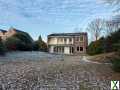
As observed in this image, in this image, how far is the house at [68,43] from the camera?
39594mm

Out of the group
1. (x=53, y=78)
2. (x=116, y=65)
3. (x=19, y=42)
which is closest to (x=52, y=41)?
(x=19, y=42)

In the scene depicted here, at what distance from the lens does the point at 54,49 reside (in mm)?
41875

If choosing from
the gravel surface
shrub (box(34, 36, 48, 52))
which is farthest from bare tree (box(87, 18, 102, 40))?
the gravel surface

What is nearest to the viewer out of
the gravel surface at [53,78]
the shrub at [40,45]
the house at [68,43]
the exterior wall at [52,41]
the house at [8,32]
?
the gravel surface at [53,78]

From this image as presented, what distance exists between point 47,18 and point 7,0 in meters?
7.53

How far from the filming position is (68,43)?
4066 centimetres

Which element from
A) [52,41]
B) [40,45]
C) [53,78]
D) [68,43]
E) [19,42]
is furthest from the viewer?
[52,41]

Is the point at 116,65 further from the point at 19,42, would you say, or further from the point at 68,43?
the point at 68,43

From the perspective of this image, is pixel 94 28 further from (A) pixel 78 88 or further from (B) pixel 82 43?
(A) pixel 78 88

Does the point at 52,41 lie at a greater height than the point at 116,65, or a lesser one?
greater

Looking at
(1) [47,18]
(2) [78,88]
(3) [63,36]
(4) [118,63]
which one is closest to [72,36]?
(3) [63,36]

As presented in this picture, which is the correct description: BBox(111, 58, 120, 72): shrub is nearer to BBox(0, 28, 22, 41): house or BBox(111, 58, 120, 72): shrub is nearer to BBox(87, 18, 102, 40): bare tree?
BBox(87, 18, 102, 40): bare tree

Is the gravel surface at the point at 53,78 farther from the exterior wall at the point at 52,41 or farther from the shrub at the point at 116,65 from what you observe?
the exterior wall at the point at 52,41

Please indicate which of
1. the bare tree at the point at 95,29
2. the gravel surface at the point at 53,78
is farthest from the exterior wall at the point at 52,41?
the gravel surface at the point at 53,78
